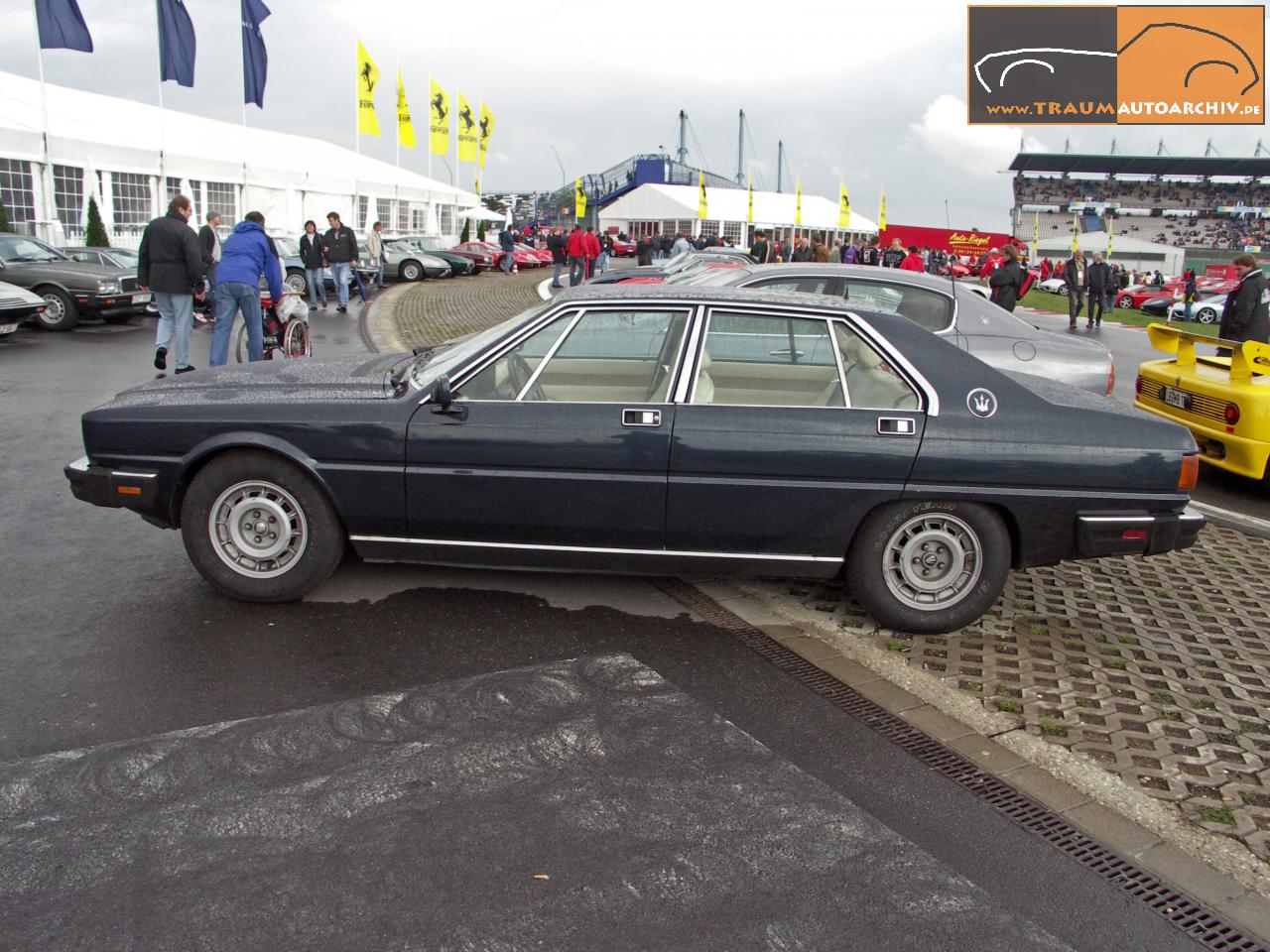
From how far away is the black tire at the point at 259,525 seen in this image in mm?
4645

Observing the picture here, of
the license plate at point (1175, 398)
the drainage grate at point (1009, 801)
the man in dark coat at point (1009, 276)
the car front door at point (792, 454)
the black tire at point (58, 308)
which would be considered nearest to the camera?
the drainage grate at point (1009, 801)

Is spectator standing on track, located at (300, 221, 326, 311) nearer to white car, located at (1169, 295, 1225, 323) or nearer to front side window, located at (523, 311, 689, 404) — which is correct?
front side window, located at (523, 311, 689, 404)

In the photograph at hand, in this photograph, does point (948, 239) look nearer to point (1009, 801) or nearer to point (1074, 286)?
point (1074, 286)

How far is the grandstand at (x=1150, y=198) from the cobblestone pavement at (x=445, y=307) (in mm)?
72891

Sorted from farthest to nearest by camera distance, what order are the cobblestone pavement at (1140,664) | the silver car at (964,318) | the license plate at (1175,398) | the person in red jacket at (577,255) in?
the person in red jacket at (577,255) < the license plate at (1175,398) < the silver car at (964,318) < the cobblestone pavement at (1140,664)

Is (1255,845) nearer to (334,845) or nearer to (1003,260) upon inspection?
(334,845)

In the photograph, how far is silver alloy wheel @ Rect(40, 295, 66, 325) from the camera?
1498 cm

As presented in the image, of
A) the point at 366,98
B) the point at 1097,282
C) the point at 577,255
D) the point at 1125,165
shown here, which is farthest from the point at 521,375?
the point at 1125,165

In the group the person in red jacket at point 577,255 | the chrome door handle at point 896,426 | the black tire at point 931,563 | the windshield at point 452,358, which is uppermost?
the person in red jacket at point 577,255

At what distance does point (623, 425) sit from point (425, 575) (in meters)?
1.43

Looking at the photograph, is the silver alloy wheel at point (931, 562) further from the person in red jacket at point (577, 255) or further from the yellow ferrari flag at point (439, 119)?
the yellow ferrari flag at point (439, 119)

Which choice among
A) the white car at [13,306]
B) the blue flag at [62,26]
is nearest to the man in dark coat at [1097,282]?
the white car at [13,306]

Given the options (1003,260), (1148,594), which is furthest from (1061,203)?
(1148,594)

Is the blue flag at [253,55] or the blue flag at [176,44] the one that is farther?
the blue flag at [253,55]
